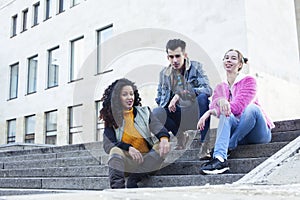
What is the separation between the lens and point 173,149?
13.4 ft

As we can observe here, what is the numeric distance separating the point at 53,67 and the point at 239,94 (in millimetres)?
11857

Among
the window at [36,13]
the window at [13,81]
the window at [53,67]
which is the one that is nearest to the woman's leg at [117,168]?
the window at [53,67]

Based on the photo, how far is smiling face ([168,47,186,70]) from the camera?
3.86m

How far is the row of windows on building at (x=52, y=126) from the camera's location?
12852 mm

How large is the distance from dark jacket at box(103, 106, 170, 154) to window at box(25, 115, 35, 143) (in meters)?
11.9

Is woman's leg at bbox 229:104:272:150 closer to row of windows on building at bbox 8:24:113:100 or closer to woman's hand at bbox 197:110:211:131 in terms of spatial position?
woman's hand at bbox 197:110:211:131

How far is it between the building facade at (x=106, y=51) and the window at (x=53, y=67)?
0.04 meters

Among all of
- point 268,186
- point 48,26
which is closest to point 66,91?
point 48,26

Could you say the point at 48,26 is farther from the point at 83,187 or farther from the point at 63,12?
the point at 83,187

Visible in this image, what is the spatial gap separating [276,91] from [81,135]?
6285mm

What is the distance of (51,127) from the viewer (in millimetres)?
13938

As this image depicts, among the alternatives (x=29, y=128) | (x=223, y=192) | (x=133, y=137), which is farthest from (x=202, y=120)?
(x=29, y=128)

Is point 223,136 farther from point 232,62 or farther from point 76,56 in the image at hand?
point 76,56

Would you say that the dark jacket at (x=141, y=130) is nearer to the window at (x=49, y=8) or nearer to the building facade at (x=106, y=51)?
the building facade at (x=106, y=51)
